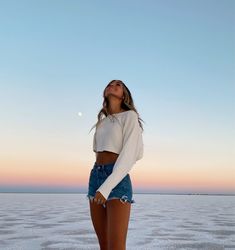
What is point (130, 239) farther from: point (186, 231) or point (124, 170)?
point (124, 170)

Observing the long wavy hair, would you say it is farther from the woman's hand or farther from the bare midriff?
the woman's hand

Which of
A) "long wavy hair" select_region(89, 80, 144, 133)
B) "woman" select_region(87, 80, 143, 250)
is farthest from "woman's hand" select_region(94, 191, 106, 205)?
"long wavy hair" select_region(89, 80, 144, 133)

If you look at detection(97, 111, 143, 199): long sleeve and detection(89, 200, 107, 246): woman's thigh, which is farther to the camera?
detection(89, 200, 107, 246): woman's thigh

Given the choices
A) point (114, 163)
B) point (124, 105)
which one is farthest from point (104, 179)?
point (124, 105)

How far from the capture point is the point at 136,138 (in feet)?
8.78

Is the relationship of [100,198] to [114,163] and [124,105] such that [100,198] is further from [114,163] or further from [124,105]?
[124,105]

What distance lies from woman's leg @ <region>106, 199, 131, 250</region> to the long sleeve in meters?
0.12

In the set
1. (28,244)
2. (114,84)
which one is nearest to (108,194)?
(114,84)

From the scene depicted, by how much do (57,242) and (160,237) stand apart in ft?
6.58

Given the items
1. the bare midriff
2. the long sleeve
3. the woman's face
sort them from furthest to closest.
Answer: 1. the woman's face
2. the bare midriff
3. the long sleeve

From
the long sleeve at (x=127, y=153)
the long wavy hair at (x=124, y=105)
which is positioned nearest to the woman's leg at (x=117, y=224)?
the long sleeve at (x=127, y=153)

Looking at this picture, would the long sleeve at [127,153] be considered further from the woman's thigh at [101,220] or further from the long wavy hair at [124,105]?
the woman's thigh at [101,220]

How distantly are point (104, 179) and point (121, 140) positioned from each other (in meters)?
0.31

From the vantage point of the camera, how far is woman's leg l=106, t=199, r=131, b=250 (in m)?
2.45
